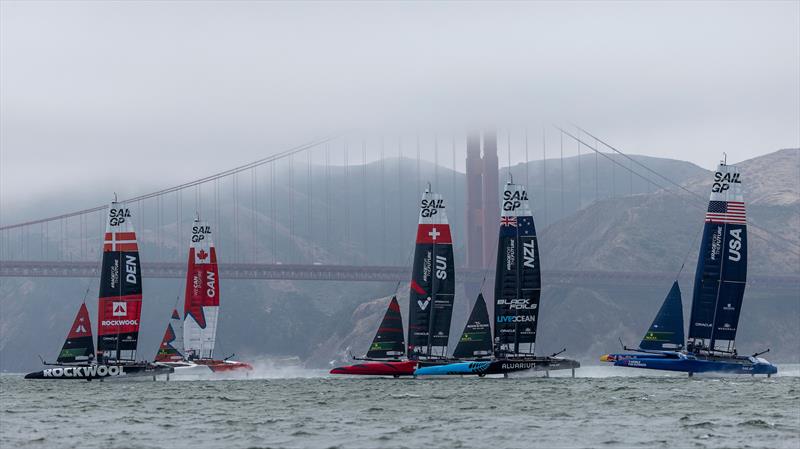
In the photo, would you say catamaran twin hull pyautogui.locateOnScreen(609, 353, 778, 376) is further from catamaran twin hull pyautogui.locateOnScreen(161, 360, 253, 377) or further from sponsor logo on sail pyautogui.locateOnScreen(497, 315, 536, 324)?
catamaran twin hull pyautogui.locateOnScreen(161, 360, 253, 377)

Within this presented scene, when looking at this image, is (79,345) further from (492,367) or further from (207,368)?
(492,367)

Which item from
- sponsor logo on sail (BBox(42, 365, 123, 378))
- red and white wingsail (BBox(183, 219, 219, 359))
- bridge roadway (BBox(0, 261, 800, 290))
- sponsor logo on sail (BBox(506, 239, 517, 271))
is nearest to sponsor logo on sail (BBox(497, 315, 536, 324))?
sponsor logo on sail (BBox(506, 239, 517, 271))

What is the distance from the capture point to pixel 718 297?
172ft

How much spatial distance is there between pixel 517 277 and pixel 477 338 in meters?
2.58

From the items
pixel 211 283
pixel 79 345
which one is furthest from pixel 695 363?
pixel 211 283

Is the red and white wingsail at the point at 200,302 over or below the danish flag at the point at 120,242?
below

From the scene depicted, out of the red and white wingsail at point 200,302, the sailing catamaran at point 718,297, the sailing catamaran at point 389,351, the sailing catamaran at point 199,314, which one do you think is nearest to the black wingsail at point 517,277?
the sailing catamaran at point 389,351

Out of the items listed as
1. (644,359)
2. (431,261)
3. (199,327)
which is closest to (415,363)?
(431,261)

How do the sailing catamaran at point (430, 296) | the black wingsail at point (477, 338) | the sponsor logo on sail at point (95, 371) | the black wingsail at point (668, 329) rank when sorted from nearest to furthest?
the black wingsail at point (477, 338)
the sailing catamaran at point (430, 296)
the black wingsail at point (668, 329)
the sponsor logo on sail at point (95, 371)

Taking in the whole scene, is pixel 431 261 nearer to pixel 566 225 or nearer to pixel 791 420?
pixel 791 420

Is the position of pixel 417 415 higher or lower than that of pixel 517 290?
lower

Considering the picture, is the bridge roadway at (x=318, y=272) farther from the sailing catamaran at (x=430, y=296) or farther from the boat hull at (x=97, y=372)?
the sailing catamaran at (x=430, y=296)

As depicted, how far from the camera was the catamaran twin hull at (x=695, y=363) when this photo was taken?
169ft

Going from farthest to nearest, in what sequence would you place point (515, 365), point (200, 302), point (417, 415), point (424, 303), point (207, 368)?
1. point (200, 302)
2. point (207, 368)
3. point (424, 303)
4. point (515, 365)
5. point (417, 415)
